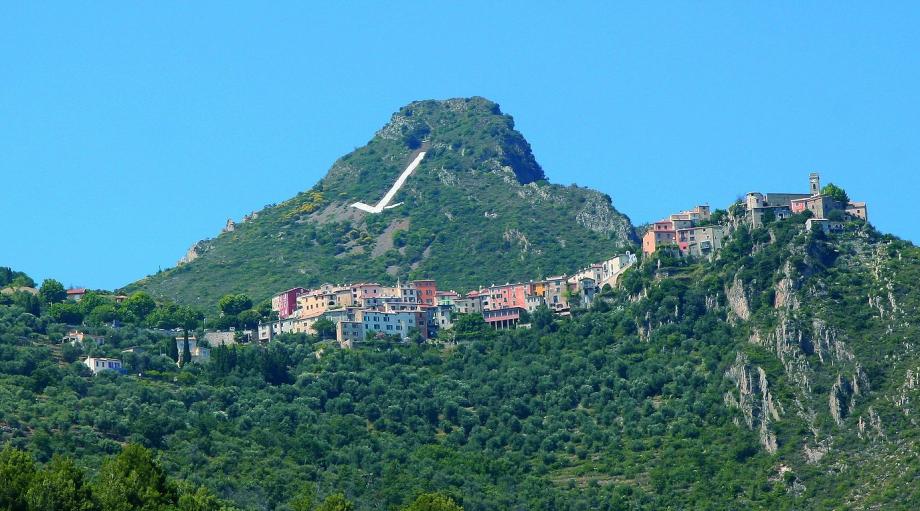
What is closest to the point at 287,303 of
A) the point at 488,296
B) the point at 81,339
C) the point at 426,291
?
the point at 426,291

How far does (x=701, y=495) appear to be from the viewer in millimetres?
129750

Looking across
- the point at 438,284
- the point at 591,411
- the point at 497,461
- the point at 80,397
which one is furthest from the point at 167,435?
the point at 438,284

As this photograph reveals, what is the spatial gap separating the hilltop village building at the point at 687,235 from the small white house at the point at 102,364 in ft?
119

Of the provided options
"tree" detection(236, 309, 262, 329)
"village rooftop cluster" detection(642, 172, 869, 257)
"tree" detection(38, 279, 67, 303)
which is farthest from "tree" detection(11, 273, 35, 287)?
"village rooftop cluster" detection(642, 172, 869, 257)

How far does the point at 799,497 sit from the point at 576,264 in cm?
6151

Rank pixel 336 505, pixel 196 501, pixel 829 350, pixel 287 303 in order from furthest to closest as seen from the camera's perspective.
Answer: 1. pixel 287 303
2. pixel 829 350
3. pixel 336 505
4. pixel 196 501

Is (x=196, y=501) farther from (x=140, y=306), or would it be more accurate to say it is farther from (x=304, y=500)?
(x=140, y=306)

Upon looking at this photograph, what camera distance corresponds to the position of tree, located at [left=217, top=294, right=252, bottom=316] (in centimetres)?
17138

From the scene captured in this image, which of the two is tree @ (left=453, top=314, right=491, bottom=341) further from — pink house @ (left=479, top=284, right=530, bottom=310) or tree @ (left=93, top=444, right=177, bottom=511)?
tree @ (left=93, top=444, right=177, bottom=511)

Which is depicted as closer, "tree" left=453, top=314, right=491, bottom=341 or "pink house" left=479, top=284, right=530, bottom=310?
"tree" left=453, top=314, right=491, bottom=341

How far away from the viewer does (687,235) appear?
161750mm

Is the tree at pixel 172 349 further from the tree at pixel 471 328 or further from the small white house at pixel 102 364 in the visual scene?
the tree at pixel 471 328

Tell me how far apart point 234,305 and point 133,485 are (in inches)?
3144

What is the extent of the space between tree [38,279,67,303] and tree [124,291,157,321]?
441 centimetres
